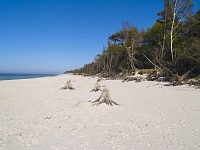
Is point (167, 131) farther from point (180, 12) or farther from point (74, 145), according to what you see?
point (180, 12)

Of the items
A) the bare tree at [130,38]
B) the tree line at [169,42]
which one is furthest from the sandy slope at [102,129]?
the bare tree at [130,38]

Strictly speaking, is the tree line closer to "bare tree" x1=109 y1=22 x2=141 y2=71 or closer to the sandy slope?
"bare tree" x1=109 y1=22 x2=141 y2=71

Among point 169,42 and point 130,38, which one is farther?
point 130,38

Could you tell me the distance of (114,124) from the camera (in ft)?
19.9

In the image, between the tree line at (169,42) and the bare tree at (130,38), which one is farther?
the bare tree at (130,38)

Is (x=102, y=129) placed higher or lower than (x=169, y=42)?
lower

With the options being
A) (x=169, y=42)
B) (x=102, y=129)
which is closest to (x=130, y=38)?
(x=169, y=42)

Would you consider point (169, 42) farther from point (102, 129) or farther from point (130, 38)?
point (102, 129)

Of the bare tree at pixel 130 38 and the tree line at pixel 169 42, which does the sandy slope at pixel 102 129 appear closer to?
the tree line at pixel 169 42

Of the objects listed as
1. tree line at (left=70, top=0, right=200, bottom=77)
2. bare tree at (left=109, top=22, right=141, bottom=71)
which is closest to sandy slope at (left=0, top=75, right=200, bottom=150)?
Result: tree line at (left=70, top=0, right=200, bottom=77)

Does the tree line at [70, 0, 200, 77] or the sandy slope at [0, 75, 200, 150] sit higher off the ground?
the tree line at [70, 0, 200, 77]

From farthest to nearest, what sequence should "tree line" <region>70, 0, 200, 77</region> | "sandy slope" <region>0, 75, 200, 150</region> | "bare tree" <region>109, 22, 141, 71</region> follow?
"bare tree" <region>109, 22, 141, 71</region>
"tree line" <region>70, 0, 200, 77</region>
"sandy slope" <region>0, 75, 200, 150</region>

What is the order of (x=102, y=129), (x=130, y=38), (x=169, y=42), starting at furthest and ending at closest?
1. (x=130, y=38)
2. (x=169, y=42)
3. (x=102, y=129)

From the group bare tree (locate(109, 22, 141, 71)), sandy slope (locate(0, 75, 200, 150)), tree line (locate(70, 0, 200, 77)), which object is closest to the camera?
sandy slope (locate(0, 75, 200, 150))
